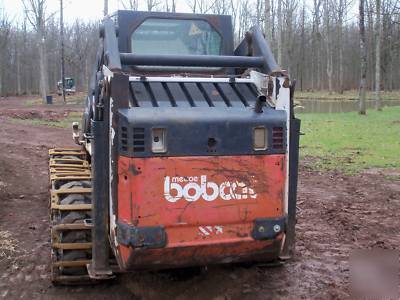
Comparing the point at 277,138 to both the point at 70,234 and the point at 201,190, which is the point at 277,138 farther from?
the point at 70,234

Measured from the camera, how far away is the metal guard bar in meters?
4.49

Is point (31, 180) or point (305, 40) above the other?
point (305, 40)

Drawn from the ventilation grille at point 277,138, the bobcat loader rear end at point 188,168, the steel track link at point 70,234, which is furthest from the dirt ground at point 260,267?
the ventilation grille at point 277,138

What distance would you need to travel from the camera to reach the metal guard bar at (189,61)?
14.7 ft

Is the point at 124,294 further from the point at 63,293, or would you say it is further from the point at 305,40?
the point at 305,40

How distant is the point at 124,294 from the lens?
16.1 feet

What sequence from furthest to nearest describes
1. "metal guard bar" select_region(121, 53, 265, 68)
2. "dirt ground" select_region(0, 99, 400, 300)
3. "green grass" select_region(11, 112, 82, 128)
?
"green grass" select_region(11, 112, 82, 128) → "dirt ground" select_region(0, 99, 400, 300) → "metal guard bar" select_region(121, 53, 265, 68)

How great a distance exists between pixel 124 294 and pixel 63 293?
54 cm

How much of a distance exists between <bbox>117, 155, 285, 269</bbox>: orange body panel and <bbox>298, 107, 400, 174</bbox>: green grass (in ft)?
25.4

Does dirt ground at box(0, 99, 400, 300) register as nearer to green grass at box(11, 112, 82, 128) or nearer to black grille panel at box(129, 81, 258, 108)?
black grille panel at box(129, 81, 258, 108)

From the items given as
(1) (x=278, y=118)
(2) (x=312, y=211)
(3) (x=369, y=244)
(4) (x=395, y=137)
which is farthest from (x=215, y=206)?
(4) (x=395, y=137)

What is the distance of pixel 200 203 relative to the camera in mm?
3980

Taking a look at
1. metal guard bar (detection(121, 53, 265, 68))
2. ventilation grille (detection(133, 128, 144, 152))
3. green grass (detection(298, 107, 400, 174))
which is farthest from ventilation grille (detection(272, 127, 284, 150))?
green grass (detection(298, 107, 400, 174))

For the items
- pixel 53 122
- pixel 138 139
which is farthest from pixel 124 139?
pixel 53 122
